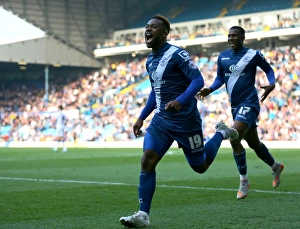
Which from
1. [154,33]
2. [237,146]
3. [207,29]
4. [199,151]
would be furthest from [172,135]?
[207,29]

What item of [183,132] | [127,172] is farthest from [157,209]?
[127,172]

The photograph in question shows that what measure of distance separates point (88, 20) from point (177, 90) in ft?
147

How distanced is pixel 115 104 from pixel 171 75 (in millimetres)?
36508

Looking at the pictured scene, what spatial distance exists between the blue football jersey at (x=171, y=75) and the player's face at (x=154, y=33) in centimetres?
10

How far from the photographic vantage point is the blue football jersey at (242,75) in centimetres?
900

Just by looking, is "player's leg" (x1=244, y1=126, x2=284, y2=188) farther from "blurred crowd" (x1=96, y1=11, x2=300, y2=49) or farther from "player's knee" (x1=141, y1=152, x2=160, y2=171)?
"blurred crowd" (x1=96, y1=11, x2=300, y2=49)

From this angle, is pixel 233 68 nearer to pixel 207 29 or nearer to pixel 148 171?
pixel 148 171

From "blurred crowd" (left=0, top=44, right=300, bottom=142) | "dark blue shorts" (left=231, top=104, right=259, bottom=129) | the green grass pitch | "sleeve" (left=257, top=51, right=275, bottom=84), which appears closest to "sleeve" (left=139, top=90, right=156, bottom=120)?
the green grass pitch

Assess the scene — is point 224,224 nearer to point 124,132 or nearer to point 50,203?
point 50,203

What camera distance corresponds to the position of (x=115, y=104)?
42.9 metres

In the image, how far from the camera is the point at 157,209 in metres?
7.51

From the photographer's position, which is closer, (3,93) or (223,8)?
(223,8)

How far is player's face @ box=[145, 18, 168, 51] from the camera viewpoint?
20.9 ft

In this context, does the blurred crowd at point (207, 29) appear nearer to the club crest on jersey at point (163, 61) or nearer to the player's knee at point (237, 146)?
the player's knee at point (237, 146)
